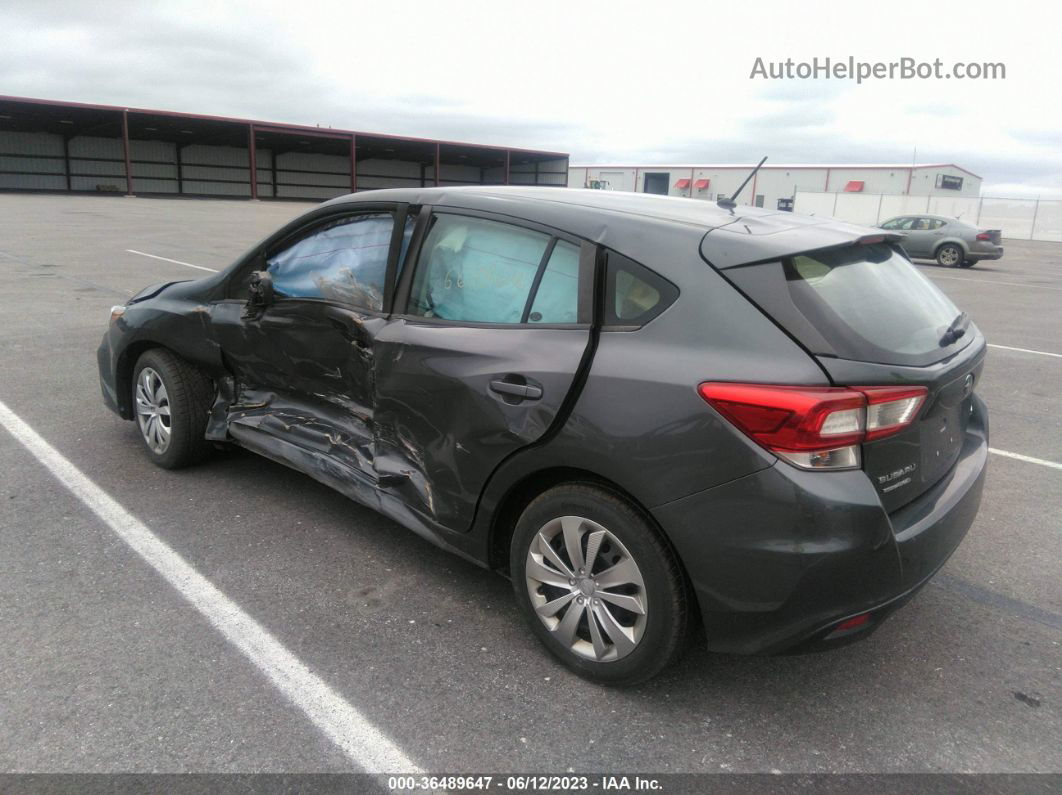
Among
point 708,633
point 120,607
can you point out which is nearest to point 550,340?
point 708,633

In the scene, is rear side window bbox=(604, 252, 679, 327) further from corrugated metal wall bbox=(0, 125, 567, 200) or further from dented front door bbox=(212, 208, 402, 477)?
corrugated metal wall bbox=(0, 125, 567, 200)

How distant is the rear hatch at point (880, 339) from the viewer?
2281 millimetres

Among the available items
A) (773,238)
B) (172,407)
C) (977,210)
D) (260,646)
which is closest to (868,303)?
(773,238)

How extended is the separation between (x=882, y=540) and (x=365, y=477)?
80.5 inches

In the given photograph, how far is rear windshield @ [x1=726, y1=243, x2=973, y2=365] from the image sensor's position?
2.31 meters

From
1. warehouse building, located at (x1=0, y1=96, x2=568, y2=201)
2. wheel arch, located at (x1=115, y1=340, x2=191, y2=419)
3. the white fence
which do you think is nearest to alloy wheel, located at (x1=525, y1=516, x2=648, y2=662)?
wheel arch, located at (x1=115, y1=340, x2=191, y2=419)

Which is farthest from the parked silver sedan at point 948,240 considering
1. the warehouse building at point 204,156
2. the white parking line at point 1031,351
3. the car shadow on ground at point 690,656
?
the warehouse building at point 204,156

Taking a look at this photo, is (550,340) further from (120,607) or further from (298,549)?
(120,607)

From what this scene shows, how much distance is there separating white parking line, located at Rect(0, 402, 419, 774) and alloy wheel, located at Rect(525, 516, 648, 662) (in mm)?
680

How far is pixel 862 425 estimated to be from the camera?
2.21 meters

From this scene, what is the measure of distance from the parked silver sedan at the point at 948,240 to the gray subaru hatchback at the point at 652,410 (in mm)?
20062

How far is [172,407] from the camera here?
416 centimetres

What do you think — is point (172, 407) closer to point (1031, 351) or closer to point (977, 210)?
point (1031, 351)

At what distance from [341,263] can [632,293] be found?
1583mm
